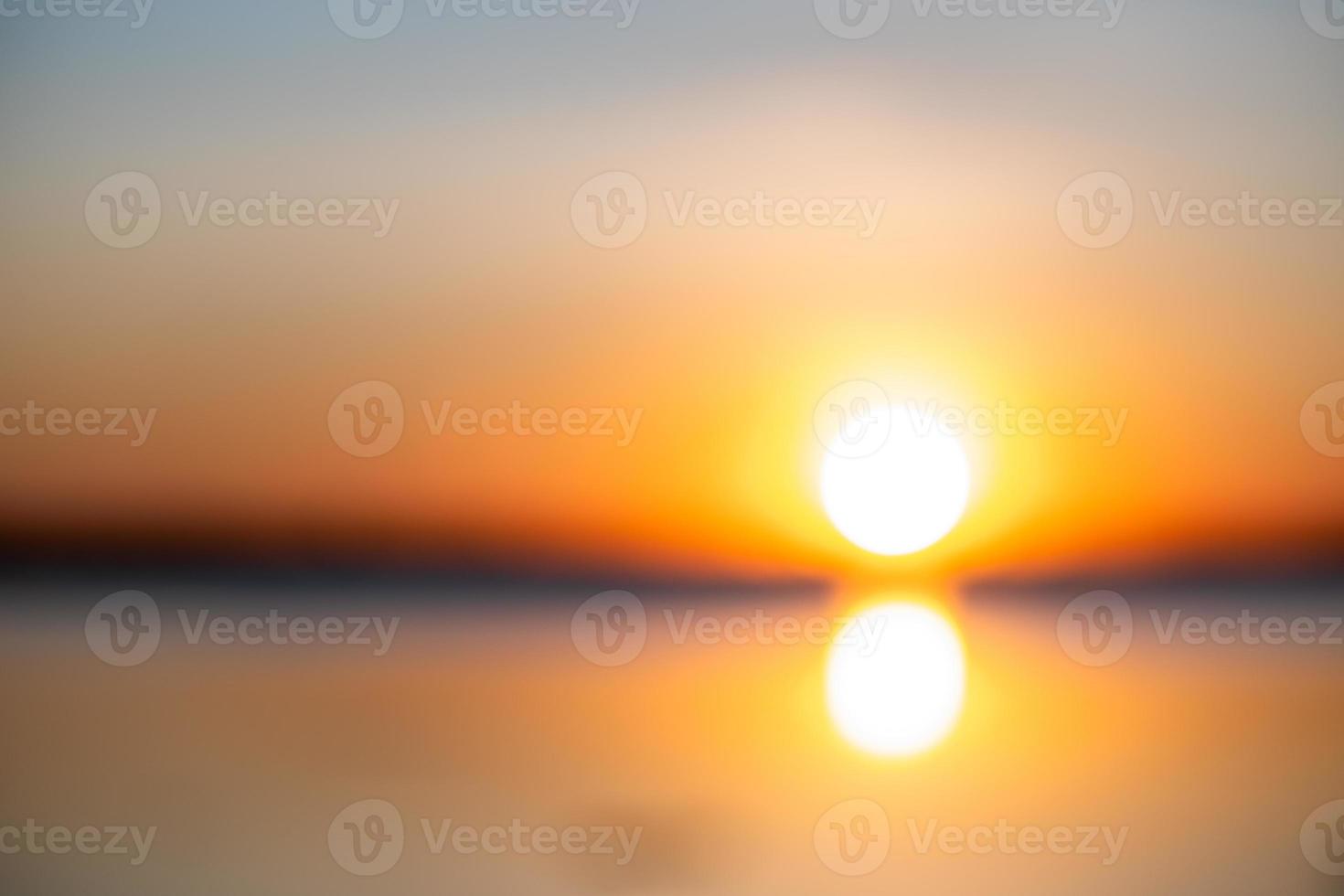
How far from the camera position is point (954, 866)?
106 cm

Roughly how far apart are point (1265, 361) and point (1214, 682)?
689mm

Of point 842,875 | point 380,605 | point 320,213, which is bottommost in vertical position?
point 842,875

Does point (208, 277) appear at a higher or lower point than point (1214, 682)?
higher

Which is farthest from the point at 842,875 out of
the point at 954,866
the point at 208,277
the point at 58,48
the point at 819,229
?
Result: the point at 58,48

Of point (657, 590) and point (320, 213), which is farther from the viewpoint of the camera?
point (657, 590)

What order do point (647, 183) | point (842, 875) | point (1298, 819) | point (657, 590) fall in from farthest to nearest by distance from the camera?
point (657, 590) → point (647, 183) → point (1298, 819) → point (842, 875)

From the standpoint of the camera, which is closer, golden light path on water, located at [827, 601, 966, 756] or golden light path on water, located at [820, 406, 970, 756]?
golden light path on water, located at [827, 601, 966, 756]

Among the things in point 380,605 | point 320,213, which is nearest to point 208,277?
point 320,213

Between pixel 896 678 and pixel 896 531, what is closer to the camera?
pixel 896 678

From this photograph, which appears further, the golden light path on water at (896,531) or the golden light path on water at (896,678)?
the golden light path on water at (896,531)

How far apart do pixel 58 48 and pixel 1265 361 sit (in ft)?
7.97

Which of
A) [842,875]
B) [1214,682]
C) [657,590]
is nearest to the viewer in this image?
[842,875]

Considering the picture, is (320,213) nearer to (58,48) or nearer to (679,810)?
(58,48)

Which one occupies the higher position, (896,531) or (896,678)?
(896,531)
